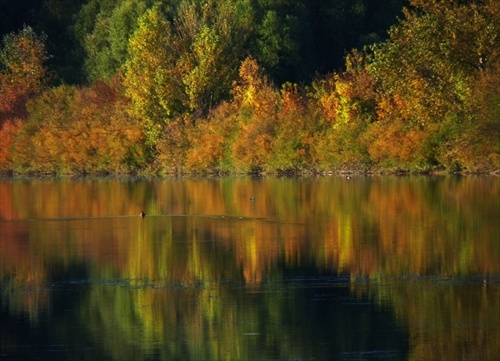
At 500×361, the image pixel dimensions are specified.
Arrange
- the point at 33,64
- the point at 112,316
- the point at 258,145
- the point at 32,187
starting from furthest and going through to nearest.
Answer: the point at 33,64
the point at 258,145
the point at 32,187
the point at 112,316

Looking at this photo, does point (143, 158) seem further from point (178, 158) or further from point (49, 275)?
point (49, 275)

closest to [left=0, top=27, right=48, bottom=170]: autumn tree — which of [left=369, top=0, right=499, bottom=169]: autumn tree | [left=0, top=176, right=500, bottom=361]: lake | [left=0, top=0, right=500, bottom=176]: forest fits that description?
[left=0, top=0, right=500, bottom=176]: forest

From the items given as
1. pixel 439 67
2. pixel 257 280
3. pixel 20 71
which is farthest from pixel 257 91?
pixel 257 280

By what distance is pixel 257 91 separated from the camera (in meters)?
65.8

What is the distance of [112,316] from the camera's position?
1816 cm

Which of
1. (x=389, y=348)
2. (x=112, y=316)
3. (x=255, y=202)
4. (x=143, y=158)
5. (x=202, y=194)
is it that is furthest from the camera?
(x=143, y=158)

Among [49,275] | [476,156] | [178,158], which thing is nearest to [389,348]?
[49,275]

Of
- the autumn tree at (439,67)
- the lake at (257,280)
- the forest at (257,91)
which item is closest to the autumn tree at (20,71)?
the forest at (257,91)

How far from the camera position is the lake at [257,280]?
52.2ft

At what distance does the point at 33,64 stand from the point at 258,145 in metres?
24.9

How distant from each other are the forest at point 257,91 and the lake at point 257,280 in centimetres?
1408

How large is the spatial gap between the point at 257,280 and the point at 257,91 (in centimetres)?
4485

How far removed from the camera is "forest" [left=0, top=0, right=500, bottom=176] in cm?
5250

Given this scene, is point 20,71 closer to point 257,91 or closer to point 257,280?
point 257,91
